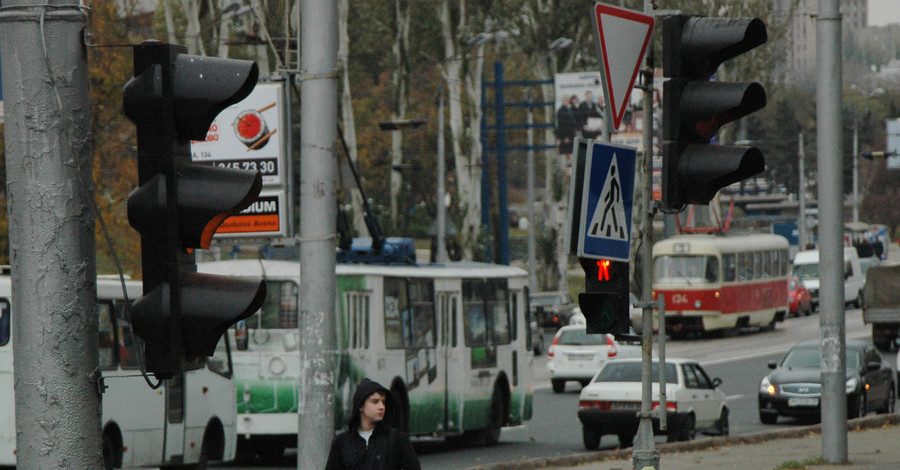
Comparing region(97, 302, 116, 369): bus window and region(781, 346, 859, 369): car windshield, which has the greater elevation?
region(97, 302, 116, 369): bus window

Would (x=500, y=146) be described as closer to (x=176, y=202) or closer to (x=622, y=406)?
(x=622, y=406)

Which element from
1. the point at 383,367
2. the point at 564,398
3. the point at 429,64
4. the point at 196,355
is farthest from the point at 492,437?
the point at 429,64

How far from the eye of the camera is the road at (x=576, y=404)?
20078 millimetres

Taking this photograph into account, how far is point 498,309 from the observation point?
22.2 meters

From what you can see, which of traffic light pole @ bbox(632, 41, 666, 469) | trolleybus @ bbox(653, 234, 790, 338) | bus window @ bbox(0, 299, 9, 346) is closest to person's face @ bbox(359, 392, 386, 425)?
traffic light pole @ bbox(632, 41, 666, 469)

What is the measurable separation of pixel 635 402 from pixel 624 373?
0.77m

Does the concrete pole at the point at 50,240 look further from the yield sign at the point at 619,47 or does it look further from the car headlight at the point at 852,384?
the car headlight at the point at 852,384

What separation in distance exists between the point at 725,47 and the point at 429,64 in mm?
55489

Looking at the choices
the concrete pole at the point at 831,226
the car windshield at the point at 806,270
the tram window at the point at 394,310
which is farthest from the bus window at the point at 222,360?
the car windshield at the point at 806,270

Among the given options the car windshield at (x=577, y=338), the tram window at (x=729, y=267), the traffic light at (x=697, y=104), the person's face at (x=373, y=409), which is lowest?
the car windshield at (x=577, y=338)

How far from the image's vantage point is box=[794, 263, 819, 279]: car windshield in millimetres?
60062

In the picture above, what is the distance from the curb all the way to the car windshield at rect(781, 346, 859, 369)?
343 cm

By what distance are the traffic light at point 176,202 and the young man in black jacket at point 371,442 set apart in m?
1.72

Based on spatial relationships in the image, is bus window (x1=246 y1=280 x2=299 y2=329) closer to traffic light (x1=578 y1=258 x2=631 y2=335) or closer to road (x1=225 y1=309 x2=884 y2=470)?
road (x1=225 y1=309 x2=884 y2=470)
